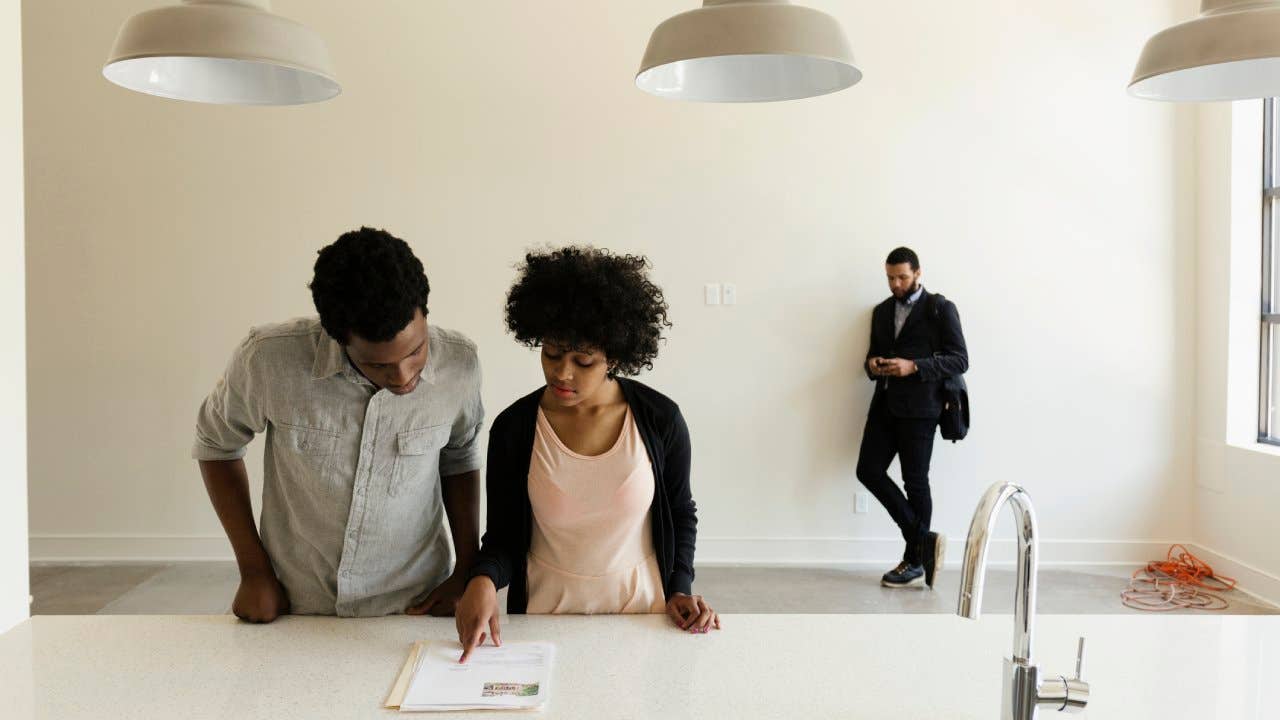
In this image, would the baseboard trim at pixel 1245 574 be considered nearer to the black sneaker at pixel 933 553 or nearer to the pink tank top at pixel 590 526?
the pink tank top at pixel 590 526

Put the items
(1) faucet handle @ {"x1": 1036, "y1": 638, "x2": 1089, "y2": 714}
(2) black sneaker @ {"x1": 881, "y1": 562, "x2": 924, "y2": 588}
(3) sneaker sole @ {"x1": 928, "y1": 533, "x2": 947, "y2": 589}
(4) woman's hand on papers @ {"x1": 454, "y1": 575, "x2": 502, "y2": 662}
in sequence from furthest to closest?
(2) black sneaker @ {"x1": 881, "y1": 562, "x2": 924, "y2": 588} → (4) woman's hand on papers @ {"x1": 454, "y1": 575, "x2": 502, "y2": 662} → (1) faucet handle @ {"x1": 1036, "y1": 638, "x2": 1089, "y2": 714} → (3) sneaker sole @ {"x1": 928, "y1": 533, "x2": 947, "y2": 589}

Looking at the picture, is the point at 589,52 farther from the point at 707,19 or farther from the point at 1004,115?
the point at 707,19

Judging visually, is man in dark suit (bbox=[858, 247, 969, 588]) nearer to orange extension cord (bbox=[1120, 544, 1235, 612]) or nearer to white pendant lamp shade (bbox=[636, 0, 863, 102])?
orange extension cord (bbox=[1120, 544, 1235, 612])

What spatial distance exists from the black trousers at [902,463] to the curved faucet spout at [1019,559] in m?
3.48

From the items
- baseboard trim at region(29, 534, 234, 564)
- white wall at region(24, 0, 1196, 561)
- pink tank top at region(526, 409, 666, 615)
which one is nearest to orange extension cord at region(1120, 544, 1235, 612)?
white wall at region(24, 0, 1196, 561)

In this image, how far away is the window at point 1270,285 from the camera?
Answer: 468 cm

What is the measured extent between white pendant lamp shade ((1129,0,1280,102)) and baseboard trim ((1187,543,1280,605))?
3.73 m

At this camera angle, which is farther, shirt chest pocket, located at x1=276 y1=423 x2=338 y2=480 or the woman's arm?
the woman's arm

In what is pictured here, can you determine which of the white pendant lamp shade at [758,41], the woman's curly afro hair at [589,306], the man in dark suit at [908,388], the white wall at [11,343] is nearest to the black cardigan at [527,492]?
the woman's curly afro hair at [589,306]

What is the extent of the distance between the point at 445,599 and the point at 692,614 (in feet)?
1.46

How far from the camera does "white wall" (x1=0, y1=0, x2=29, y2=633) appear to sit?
166cm

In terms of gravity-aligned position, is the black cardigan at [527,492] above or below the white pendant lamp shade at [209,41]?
below

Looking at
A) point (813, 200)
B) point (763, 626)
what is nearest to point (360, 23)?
point (813, 200)

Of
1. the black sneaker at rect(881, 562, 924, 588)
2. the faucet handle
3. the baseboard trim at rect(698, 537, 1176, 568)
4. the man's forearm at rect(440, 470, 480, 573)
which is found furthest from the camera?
the baseboard trim at rect(698, 537, 1176, 568)
